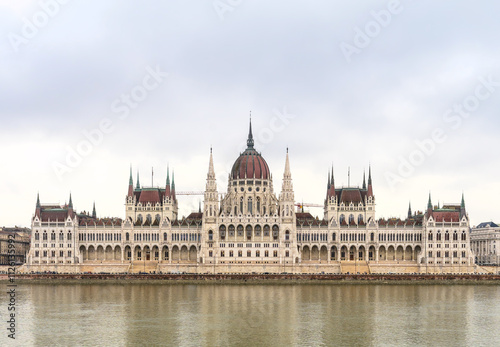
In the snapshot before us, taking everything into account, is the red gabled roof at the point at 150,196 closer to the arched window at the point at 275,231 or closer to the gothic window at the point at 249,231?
the gothic window at the point at 249,231

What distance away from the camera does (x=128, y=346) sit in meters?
65.1

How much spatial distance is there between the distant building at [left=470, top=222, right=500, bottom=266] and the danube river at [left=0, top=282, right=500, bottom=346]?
66.5 metres

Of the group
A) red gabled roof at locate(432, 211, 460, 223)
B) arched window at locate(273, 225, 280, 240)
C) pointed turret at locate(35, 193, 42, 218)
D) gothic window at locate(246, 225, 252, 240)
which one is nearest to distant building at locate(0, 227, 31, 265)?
pointed turret at locate(35, 193, 42, 218)

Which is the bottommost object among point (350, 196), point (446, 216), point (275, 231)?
point (275, 231)

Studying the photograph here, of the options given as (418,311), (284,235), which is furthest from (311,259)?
(418,311)

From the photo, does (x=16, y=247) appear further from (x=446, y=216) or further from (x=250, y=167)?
(x=446, y=216)

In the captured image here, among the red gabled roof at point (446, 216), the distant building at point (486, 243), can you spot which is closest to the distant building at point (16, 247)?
the red gabled roof at point (446, 216)

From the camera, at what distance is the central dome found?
541 feet

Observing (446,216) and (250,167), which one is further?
(250,167)

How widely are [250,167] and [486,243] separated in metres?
67.2

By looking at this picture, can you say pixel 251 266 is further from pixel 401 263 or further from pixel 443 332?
pixel 443 332

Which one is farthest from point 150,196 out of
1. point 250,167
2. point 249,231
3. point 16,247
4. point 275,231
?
point 16,247

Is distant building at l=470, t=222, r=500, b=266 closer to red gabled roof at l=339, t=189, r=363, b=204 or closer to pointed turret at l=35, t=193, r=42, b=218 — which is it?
red gabled roof at l=339, t=189, r=363, b=204

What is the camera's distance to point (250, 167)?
165875 millimetres
